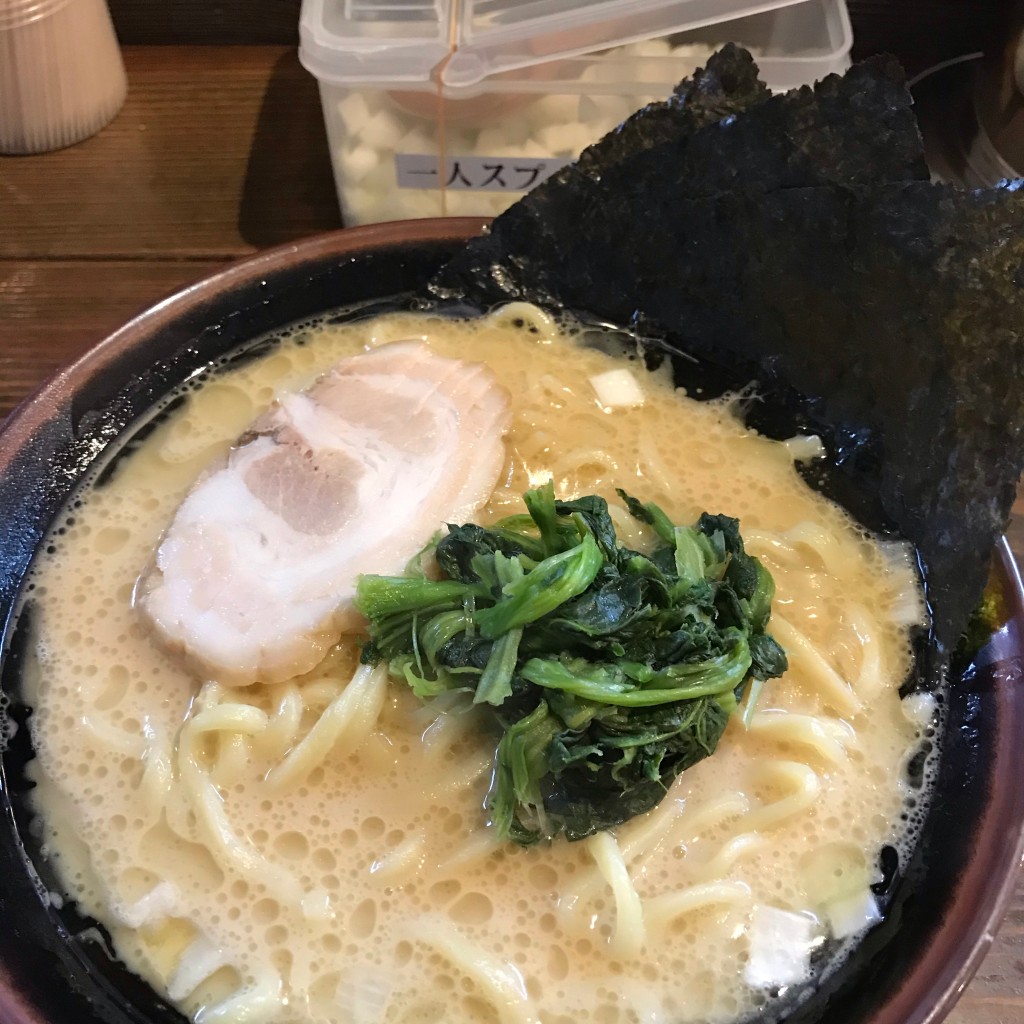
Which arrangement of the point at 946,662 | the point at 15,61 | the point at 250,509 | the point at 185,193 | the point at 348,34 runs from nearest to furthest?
the point at 946,662
the point at 250,509
the point at 348,34
the point at 15,61
the point at 185,193

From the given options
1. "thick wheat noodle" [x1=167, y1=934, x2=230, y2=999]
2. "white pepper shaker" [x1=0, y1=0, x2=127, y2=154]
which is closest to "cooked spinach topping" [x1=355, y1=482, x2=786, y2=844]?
"thick wheat noodle" [x1=167, y1=934, x2=230, y2=999]

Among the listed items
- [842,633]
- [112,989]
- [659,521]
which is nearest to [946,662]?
[842,633]

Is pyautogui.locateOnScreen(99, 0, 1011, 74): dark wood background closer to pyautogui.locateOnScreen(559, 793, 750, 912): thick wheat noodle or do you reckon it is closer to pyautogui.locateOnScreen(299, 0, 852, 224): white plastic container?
pyautogui.locateOnScreen(299, 0, 852, 224): white plastic container

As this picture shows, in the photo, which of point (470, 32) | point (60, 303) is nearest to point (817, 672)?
point (470, 32)

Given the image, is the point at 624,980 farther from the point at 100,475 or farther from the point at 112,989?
the point at 100,475

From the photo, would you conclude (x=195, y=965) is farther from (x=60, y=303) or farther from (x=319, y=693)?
(x=60, y=303)

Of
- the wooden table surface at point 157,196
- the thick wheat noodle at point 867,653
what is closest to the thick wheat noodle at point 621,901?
the thick wheat noodle at point 867,653
